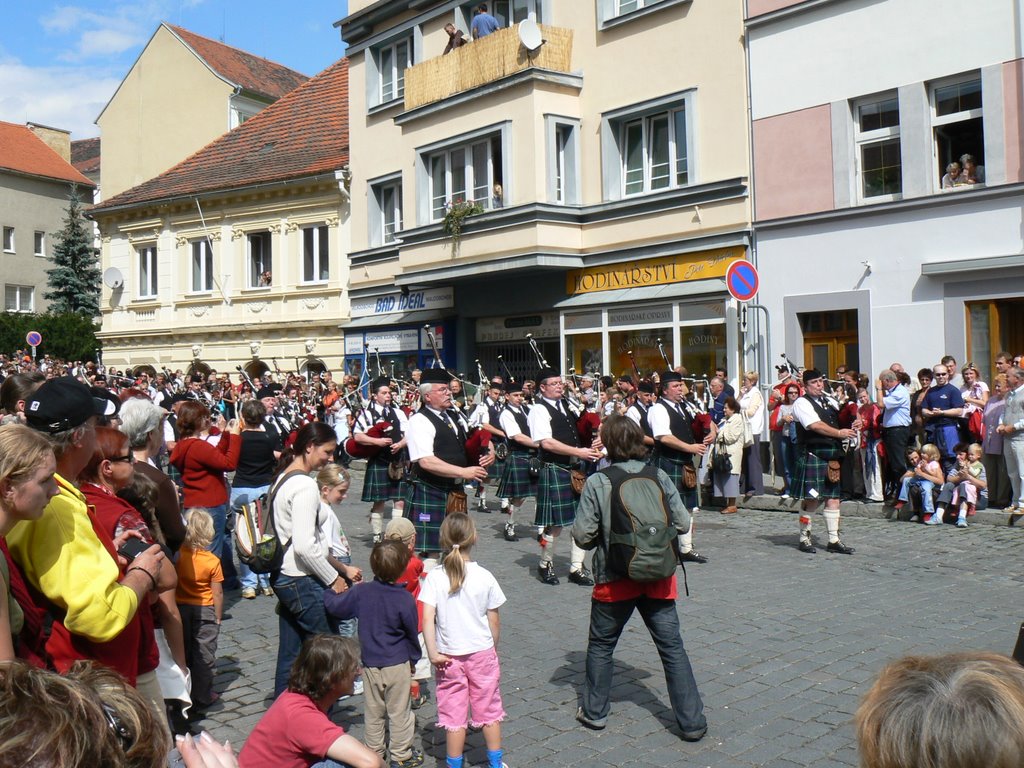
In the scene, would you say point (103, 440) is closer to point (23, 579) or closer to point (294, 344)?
point (23, 579)

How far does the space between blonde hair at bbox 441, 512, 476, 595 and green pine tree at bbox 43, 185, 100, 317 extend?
4819 centimetres

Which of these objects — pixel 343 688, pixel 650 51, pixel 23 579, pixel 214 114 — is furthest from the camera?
pixel 214 114

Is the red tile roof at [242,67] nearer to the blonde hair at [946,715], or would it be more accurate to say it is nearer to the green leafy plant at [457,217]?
the green leafy plant at [457,217]

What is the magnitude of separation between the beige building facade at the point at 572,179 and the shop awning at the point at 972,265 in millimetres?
3365

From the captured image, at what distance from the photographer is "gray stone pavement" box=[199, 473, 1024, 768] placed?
5.36 meters

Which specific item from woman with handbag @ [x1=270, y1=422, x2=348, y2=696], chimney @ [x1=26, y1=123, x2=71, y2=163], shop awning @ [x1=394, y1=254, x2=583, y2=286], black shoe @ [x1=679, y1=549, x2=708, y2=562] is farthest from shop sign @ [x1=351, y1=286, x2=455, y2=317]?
chimney @ [x1=26, y1=123, x2=71, y2=163]

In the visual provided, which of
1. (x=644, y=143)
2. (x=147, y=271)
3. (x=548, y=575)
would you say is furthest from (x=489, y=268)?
(x=147, y=271)

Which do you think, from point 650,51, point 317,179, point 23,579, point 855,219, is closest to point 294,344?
point 317,179

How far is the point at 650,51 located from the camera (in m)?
19.1

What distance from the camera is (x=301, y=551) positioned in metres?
5.60

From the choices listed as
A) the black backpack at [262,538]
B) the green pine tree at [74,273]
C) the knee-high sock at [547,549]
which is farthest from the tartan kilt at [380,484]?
the green pine tree at [74,273]

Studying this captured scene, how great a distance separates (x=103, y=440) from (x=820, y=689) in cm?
425

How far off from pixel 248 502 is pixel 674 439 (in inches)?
170

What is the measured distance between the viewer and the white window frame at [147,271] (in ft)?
108
